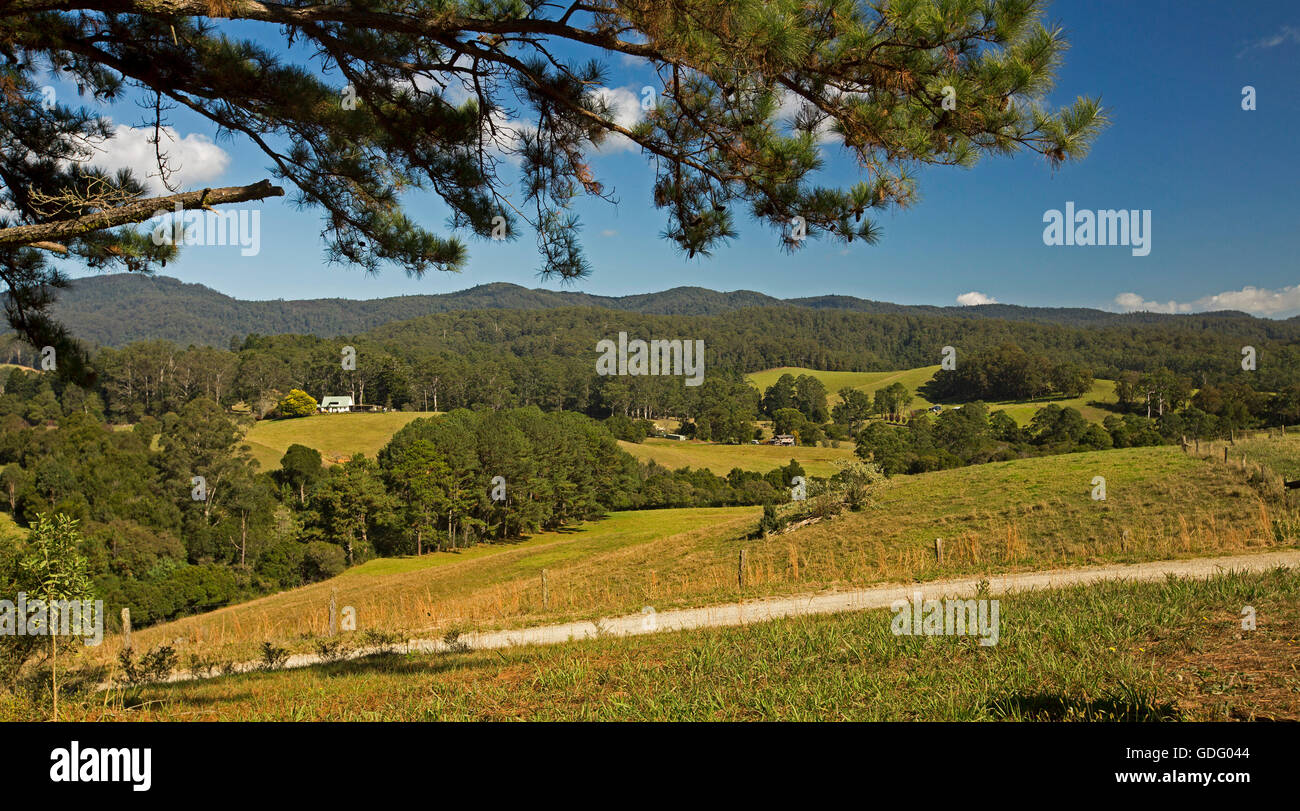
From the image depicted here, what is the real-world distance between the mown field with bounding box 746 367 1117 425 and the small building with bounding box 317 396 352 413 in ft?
226

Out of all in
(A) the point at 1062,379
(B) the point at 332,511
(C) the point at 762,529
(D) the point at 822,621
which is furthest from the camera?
(A) the point at 1062,379

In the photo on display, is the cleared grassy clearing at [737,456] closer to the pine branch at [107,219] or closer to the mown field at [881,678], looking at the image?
the mown field at [881,678]

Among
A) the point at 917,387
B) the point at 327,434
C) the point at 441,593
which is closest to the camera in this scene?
the point at 441,593

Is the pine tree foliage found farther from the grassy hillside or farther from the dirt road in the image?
the grassy hillside

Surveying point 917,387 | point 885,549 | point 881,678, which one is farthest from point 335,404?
point 881,678

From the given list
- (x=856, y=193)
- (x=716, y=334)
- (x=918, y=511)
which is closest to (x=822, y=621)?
(x=856, y=193)

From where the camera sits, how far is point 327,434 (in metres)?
82.5

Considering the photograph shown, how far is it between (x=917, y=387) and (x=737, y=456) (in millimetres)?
51915

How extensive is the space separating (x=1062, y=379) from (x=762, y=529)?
Answer: 88606mm

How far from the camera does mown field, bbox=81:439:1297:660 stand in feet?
49.6

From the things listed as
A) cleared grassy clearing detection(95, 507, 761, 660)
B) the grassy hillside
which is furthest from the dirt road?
the grassy hillside

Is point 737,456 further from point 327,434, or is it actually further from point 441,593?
point 441,593

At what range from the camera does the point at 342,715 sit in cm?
544

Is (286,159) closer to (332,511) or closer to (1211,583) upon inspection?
(1211,583)
